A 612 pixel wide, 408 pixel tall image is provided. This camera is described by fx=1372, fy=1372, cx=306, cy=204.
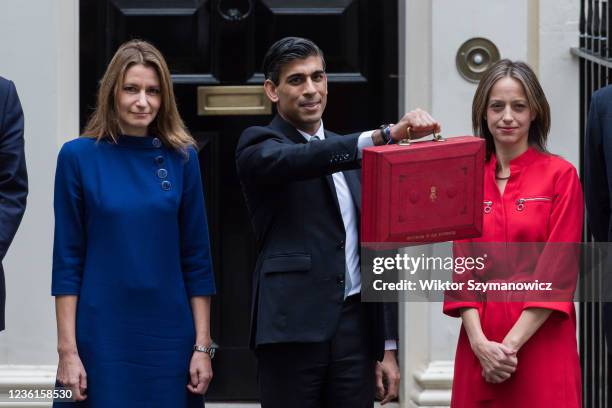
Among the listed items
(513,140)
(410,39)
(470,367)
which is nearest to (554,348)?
(470,367)

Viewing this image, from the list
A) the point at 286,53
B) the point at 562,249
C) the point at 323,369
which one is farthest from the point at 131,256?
the point at 562,249

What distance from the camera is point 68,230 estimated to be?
422 centimetres

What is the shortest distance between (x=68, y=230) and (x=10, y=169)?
35 cm

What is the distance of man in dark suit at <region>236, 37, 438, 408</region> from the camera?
14.1ft

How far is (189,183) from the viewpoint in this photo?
14.4 feet

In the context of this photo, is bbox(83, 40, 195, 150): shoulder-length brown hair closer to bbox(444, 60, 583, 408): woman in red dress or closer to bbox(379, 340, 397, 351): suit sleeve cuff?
bbox(379, 340, 397, 351): suit sleeve cuff

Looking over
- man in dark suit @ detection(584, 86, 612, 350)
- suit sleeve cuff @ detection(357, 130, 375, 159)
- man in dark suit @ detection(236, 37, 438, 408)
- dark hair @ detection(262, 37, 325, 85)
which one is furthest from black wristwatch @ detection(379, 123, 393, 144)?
man in dark suit @ detection(584, 86, 612, 350)

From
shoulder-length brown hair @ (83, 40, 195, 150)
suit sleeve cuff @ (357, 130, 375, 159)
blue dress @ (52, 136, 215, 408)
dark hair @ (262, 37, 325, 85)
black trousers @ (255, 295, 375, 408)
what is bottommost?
black trousers @ (255, 295, 375, 408)

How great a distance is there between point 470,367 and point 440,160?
2.62 ft

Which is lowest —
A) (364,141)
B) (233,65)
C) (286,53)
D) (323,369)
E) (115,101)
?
(323,369)

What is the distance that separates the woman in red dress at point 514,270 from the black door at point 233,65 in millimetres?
1826

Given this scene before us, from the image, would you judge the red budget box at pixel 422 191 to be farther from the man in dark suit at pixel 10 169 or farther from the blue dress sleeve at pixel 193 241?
the man in dark suit at pixel 10 169

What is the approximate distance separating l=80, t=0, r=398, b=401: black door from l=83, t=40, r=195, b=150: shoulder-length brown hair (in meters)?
1.92

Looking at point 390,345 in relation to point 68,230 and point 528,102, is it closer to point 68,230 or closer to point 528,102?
point 528,102
